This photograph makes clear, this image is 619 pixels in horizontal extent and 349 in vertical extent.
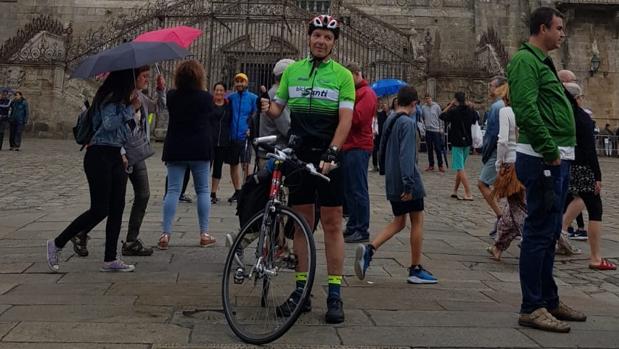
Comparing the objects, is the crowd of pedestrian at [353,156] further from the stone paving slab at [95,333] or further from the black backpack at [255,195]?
the stone paving slab at [95,333]

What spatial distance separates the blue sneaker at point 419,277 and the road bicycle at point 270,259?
1.58m

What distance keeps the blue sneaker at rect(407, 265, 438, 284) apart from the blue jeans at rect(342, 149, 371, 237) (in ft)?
5.90

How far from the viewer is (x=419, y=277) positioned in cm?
550

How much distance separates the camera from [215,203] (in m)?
10.1

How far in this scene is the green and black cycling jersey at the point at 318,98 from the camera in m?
4.25

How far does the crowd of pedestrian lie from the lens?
4.23 meters

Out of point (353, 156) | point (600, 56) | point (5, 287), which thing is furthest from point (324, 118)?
point (600, 56)

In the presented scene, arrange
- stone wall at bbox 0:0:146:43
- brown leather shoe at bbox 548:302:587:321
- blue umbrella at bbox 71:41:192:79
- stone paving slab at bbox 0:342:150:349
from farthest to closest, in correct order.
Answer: stone wall at bbox 0:0:146:43 → blue umbrella at bbox 71:41:192:79 → brown leather shoe at bbox 548:302:587:321 → stone paving slab at bbox 0:342:150:349

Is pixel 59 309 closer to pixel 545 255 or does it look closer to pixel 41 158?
pixel 545 255

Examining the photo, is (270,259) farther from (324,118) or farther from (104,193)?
(104,193)

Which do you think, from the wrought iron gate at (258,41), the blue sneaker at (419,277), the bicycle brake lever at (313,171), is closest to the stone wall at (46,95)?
the wrought iron gate at (258,41)

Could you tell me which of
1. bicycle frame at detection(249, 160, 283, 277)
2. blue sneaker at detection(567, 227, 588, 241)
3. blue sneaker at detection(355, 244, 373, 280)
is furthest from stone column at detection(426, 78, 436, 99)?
bicycle frame at detection(249, 160, 283, 277)

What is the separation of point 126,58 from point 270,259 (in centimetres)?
235

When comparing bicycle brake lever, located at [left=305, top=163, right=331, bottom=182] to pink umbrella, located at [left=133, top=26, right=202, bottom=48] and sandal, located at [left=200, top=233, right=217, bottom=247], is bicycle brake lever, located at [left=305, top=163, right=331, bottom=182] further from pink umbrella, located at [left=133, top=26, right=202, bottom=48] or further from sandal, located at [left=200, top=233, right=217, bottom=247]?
sandal, located at [left=200, top=233, right=217, bottom=247]
